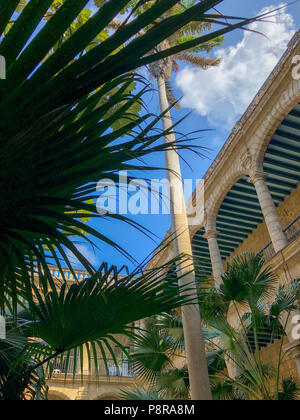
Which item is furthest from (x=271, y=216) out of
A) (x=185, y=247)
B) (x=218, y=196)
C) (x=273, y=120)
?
(x=185, y=247)

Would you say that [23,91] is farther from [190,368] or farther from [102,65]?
[190,368]

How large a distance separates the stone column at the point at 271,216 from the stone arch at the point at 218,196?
4.29 ft

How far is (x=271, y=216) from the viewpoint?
9.27m

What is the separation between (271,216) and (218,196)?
343 centimetres

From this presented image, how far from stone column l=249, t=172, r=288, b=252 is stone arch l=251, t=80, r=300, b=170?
0.43 m

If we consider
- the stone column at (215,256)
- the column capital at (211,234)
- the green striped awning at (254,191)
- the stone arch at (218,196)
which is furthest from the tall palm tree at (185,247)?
the column capital at (211,234)

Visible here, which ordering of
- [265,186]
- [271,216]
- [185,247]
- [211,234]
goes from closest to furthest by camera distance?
[185,247] → [271,216] → [265,186] → [211,234]

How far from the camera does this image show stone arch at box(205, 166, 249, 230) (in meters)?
11.8

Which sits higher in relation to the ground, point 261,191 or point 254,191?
point 254,191

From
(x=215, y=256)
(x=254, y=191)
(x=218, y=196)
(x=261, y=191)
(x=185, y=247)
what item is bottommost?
(x=185, y=247)

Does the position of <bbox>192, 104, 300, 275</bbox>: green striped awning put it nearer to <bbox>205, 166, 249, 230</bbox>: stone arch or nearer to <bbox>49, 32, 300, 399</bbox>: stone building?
<bbox>49, 32, 300, 399</bbox>: stone building

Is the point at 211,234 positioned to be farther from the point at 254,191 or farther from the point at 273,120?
the point at 273,120

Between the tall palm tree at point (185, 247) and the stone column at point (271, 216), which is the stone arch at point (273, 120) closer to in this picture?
the stone column at point (271, 216)

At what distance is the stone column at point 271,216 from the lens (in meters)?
8.87
